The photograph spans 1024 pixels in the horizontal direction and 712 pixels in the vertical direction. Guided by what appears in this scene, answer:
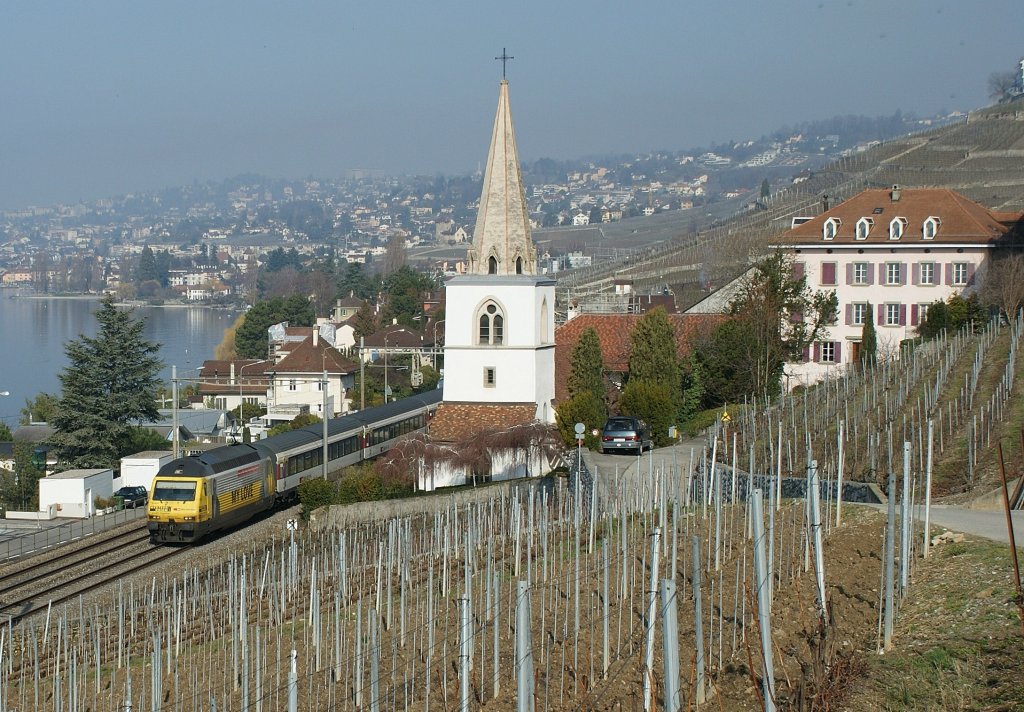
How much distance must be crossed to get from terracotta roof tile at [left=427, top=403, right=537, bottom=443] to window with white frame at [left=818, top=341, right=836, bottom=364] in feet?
53.1

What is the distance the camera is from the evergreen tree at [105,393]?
170ft

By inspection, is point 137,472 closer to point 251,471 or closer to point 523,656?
point 251,471

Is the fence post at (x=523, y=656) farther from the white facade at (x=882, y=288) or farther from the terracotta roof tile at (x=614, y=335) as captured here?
the white facade at (x=882, y=288)

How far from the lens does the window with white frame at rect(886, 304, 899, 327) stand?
53.9 m

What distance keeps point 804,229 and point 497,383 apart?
19897mm

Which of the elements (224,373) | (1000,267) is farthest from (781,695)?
(224,373)

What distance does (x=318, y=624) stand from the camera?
58.9ft

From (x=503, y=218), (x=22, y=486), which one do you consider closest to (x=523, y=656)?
(x=503, y=218)

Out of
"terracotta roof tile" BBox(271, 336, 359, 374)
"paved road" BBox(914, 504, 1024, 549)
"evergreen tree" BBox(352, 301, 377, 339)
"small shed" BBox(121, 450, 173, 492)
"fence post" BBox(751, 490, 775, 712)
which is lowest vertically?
"small shed" BBox(121, 450, 173, 492)

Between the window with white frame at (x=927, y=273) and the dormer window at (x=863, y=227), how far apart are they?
7.92ft

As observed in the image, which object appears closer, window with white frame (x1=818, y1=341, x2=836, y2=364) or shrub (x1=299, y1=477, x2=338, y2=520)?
shrub (x1=299, y1=477, x2=338, y2=520)

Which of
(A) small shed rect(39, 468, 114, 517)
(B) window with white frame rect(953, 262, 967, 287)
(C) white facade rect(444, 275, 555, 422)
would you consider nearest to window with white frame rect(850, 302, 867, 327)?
(B) window with white frame rect(953, 262, 967, 287)

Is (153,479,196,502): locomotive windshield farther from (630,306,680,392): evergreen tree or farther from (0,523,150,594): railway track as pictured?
(630,306,680,392): evergreen tree

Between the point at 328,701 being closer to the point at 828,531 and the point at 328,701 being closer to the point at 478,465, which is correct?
the point at 828,531
